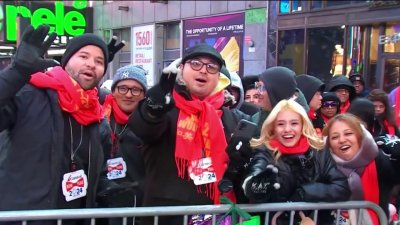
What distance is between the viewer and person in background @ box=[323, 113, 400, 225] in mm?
2848

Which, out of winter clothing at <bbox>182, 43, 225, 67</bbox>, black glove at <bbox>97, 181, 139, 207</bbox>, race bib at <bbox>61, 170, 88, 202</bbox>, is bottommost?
black glove at <bbox>97, 181, 139, 207</bbox>

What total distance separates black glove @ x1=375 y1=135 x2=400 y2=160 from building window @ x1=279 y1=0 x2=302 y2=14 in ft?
34.6

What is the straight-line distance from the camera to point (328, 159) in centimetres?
283

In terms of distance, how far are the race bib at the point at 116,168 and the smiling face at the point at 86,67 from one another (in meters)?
0.74

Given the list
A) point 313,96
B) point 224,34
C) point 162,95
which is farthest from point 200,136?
point 224,34

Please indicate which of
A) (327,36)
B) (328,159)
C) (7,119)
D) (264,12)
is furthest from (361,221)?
(264,12)

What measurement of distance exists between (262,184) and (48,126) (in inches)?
47.7

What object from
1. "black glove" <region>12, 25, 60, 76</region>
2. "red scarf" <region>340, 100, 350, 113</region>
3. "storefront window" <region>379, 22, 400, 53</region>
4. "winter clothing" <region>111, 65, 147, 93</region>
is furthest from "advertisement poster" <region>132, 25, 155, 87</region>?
"black glove" <region>12, 25, 60, 76</region>

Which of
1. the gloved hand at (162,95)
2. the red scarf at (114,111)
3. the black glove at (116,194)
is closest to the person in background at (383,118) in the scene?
the red scarf at (114,111)

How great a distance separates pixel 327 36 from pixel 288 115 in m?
10.2

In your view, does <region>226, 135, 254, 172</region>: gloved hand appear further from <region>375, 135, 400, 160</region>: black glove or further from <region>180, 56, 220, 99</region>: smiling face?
<region>375, 135, 400, 160</region>: black glove

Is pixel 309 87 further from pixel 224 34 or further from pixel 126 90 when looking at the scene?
pixel 224 34

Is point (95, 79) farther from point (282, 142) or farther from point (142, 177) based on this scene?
point (282, 142)

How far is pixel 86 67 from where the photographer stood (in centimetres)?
269
